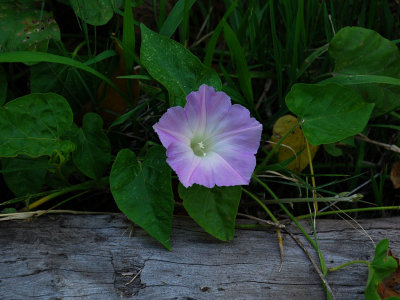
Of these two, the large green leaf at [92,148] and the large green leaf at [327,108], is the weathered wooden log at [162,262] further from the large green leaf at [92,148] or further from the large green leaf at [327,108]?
the large green leaf at [327,108]

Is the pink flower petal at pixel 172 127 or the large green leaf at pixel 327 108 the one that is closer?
the pink flower petal at pixel 172 127

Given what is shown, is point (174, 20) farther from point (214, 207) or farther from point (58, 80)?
point (214, 207)

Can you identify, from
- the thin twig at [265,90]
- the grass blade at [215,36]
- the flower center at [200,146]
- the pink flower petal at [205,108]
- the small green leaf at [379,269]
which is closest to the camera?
the small green leaf at [379,269]

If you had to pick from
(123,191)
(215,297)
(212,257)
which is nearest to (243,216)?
(212,257)

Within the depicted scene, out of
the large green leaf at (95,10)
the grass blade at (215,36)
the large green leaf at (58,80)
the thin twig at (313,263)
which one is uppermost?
the large green leaf at (95,10)

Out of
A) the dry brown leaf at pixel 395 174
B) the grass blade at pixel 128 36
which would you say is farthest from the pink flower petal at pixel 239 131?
the dry brown leaf at pixel 395 174

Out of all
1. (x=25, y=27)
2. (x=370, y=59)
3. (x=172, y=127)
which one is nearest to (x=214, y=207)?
(x=172, y=127)

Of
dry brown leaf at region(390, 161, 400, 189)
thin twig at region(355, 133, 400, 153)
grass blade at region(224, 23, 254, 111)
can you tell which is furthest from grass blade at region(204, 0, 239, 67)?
dry brown leaf at region(390, 161, 400, 189)
